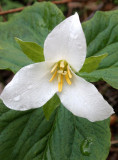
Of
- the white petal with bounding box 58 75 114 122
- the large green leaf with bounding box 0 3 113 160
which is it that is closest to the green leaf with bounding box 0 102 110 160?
the large green leaf with bounding box 0 3 113 160

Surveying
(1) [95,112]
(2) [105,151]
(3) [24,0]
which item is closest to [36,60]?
(1) [95,112]

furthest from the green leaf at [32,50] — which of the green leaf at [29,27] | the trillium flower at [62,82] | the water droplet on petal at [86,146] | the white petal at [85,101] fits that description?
the water droplet on petal at [86,146]

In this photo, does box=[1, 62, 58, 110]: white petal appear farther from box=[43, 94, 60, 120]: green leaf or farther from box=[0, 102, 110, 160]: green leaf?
box=[0, 102, 110, 160]: green leaf

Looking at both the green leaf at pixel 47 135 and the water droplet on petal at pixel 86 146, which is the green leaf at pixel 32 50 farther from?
Result: the water droplet on petal at pixel 86 146

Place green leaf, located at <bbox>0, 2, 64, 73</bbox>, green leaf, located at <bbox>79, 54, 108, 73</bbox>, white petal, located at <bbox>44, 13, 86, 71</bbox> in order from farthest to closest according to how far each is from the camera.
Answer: green leaf, located at <bbox>0, 2, 64, 73</bbox> < green leaf, located at <bbox>79, 54, 108, 73</bbox> < white petal, located at <bbox>44, 13, 86, 71</bbox>

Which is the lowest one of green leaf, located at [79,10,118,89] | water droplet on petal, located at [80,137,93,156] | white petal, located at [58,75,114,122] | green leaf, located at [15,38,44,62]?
water droplet on petal, located at [80,137,93,156]
